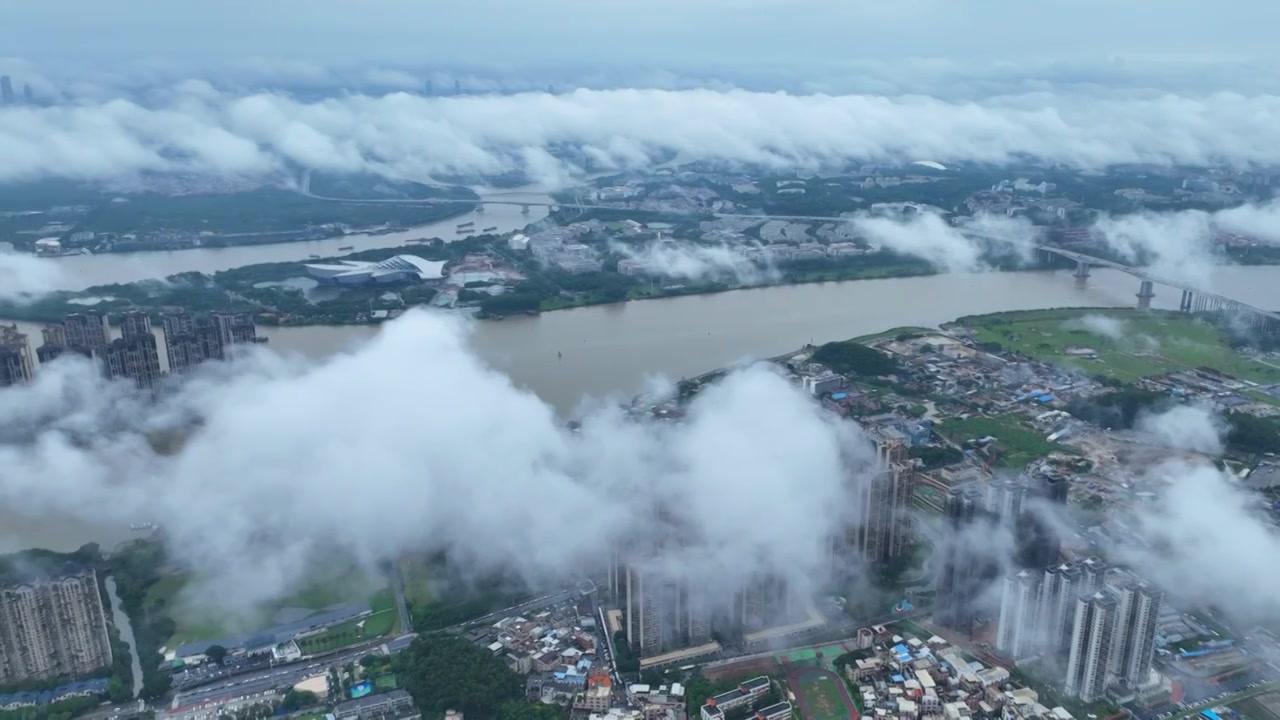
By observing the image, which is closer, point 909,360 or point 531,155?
point 909,360

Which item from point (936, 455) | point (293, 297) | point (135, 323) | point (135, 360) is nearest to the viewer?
point (936, 455)

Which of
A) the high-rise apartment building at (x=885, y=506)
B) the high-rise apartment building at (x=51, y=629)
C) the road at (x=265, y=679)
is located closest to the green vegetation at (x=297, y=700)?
the road at (x=265, y=679)

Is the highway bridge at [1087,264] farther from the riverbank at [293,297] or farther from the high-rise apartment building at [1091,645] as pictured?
the high-rise apartment building at [1091,645]

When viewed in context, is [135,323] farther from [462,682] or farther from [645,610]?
[645,610]

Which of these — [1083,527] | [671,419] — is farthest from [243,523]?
[1083,527]

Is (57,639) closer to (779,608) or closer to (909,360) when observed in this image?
(779,608)

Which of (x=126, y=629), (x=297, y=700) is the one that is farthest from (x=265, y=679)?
(x=126, y=629)

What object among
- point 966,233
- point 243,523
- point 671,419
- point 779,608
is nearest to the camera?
point 779,608

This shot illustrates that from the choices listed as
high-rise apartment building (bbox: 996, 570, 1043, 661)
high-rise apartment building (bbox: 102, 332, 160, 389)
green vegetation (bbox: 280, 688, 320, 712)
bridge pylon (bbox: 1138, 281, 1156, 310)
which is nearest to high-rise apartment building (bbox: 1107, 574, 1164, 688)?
high-rise apartment building (bbox: 996, 570, 1043, 661)
